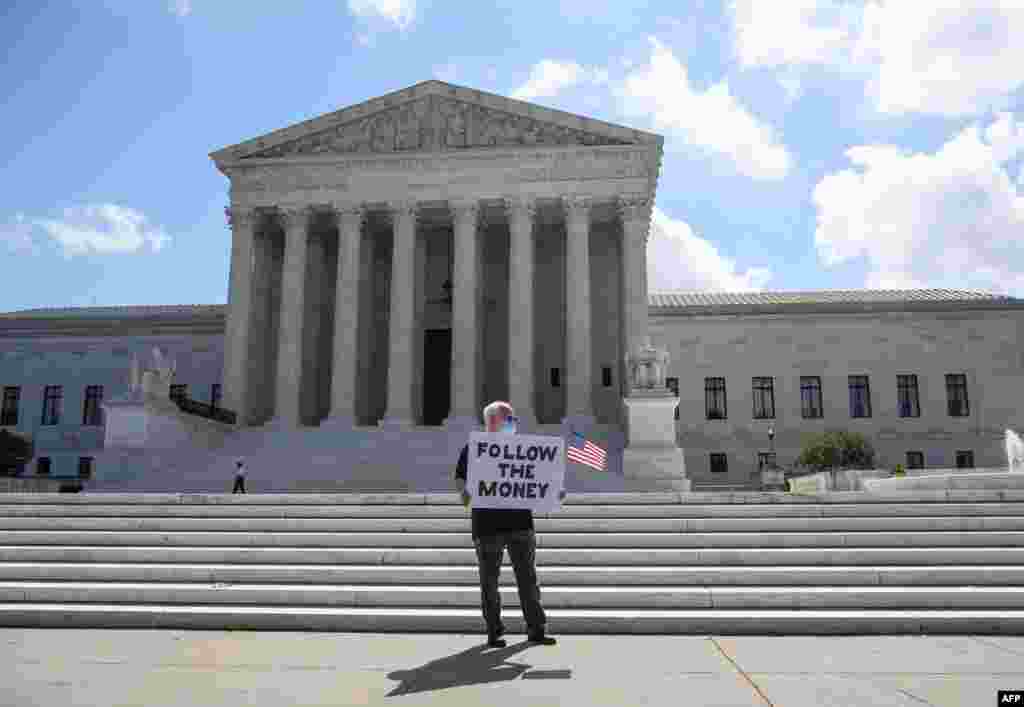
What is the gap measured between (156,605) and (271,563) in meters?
2.23

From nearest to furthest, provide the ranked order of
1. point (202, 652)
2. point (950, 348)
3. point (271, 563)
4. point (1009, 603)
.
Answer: point (202, 652)
point (1009, 603)
point (271, 563)
point (950, 348)

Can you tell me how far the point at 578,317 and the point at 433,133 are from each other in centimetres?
1115

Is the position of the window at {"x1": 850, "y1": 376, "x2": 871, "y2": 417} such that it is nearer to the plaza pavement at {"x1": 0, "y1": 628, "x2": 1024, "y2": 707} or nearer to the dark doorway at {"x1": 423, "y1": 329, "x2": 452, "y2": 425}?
the dark doorway at {"x1": 423, "y1": 329, "x2": 452, "y2": 425}

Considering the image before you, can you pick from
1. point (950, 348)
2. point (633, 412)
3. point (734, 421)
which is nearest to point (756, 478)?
point (734, 421)

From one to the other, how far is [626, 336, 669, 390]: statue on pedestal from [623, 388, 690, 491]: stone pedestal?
267 millimetres

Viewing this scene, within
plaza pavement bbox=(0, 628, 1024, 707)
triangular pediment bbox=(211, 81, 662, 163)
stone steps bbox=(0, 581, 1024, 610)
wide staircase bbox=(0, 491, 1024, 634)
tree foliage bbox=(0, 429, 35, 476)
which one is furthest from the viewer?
tree foliage bbox=(0, 429, 35, 476)

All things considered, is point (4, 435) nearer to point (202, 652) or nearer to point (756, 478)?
point (756, 478)

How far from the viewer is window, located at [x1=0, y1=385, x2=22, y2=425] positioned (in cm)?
5078

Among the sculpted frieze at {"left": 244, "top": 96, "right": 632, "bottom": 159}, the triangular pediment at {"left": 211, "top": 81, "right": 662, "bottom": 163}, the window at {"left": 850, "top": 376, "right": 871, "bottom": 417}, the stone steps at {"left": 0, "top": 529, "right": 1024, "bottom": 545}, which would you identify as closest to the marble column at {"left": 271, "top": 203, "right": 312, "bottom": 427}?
the sculpted frieze at {"left": 244, "top": 96, "right": 632, "bottom": 159}

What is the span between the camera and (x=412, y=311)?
38.4 meters

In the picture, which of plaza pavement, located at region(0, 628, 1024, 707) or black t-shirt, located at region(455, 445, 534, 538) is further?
black t-shirt, located at region(455, 445, 534, 538)

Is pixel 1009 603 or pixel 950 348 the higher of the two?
pixel 950 348

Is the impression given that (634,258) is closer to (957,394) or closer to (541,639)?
(957,394)

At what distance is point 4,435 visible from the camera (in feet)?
145
